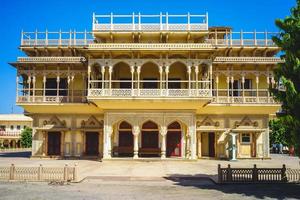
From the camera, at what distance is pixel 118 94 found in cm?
2752

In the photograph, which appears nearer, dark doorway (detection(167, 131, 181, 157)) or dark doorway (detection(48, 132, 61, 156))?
dark doorway (detection(167, 131, 181, 157))

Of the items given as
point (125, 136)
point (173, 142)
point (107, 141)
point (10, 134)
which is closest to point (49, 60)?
point (107, 141)

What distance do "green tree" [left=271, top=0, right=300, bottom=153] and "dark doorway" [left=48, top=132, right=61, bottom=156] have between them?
22.5m

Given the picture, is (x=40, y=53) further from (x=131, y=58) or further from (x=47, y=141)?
(x=131, y=58)

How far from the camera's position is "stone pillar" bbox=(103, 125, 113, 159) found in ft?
93.1

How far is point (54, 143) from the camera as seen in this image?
32125mm

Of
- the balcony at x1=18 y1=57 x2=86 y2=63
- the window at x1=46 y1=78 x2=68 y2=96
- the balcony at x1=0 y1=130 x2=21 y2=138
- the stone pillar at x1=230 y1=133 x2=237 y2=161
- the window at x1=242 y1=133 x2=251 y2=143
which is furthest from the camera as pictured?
the balcony at x1=0 y1=130 x2=21 y2=138

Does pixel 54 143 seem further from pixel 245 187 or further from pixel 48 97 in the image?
pixel 245 187

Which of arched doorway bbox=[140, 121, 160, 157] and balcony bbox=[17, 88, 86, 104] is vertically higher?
balcony bbox=[17, 88, 86, 104]

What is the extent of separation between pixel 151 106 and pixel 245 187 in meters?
13.6

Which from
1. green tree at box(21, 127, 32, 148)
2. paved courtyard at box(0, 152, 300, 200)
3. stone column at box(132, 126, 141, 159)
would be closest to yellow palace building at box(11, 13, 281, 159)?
stone column at box(132, 126, 141, 159)

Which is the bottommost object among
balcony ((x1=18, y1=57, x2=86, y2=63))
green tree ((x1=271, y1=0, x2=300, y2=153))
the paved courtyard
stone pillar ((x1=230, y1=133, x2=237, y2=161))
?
the paved courtyard

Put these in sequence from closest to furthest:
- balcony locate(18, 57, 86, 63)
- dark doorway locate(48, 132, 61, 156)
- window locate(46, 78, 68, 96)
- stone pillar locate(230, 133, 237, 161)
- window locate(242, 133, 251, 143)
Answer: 1. stone pillar locate(230, 133, 237, 161)
2. balcony locate(18, 57, 86, 63)
3. window locate(242, 133, 251, 143)
4. dark doorway locate(48, 132, 61, 156)
5. window locate(46, 78, 68, 96)

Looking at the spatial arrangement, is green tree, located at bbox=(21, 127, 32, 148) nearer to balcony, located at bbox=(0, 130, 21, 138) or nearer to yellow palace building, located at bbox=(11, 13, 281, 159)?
balcony, located at bbox=(0, 130, 21, 138)
